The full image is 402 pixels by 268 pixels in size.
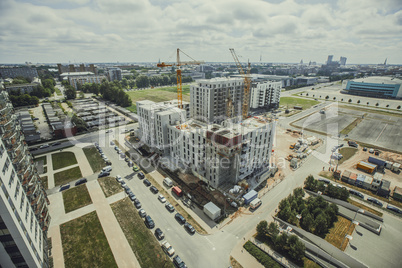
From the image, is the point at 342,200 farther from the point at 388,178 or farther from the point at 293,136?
the point at 293,136

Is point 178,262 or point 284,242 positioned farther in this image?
point 284,242

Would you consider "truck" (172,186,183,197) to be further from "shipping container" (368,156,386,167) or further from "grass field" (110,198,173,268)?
"shipping container" (368,156,386,167)

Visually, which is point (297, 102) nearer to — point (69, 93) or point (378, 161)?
point (378, 161)

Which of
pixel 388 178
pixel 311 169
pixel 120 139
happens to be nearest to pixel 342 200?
pixel 311 169

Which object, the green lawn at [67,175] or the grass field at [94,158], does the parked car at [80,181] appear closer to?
the green lawn at [67,175]

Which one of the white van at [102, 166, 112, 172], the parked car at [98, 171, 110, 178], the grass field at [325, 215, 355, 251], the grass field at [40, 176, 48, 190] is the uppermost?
the white van at [102, 166, 112, 172]

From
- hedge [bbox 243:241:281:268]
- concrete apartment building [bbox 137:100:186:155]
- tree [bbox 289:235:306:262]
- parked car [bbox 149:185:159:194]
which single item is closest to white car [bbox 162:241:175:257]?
→ hedge [bbox 243:241:281:268]

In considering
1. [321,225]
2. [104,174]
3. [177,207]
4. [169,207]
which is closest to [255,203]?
[321,225]
